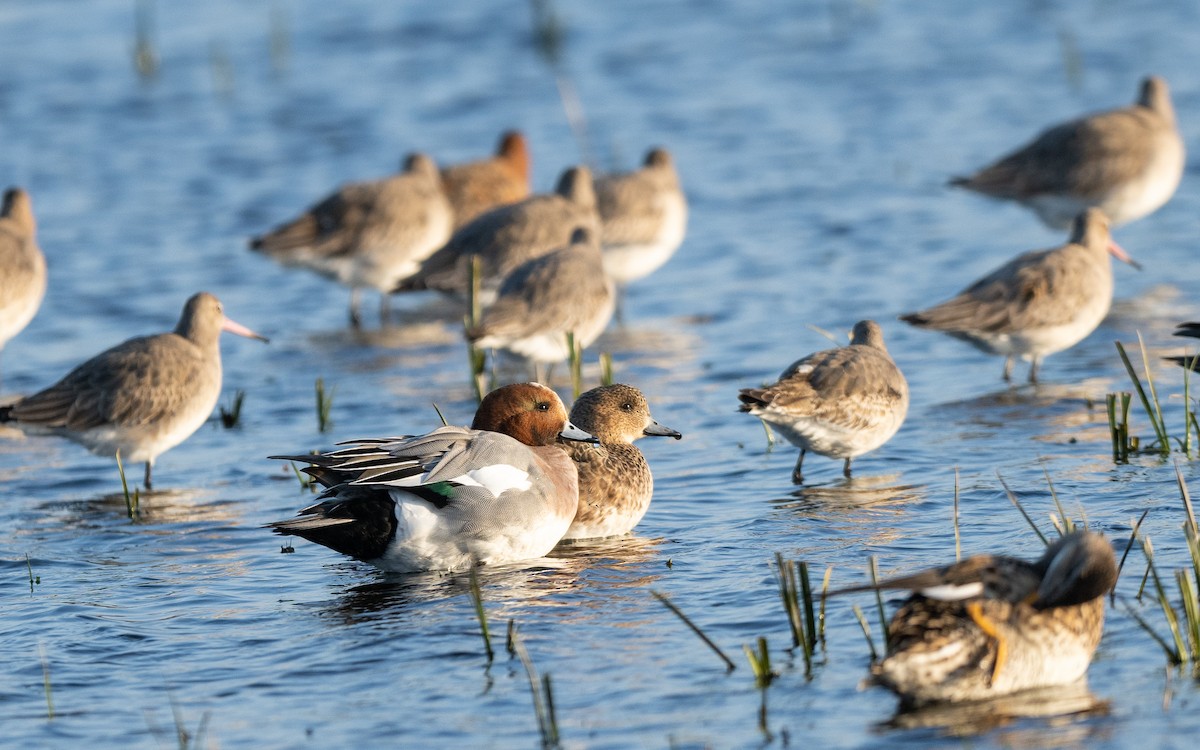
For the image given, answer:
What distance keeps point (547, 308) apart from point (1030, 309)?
309cm

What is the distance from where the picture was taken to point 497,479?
733 cm

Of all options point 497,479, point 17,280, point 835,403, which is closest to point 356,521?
point 497,479

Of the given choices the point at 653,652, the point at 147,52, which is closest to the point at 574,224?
the point at 653,652

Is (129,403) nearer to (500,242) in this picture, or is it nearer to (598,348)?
(598,348)

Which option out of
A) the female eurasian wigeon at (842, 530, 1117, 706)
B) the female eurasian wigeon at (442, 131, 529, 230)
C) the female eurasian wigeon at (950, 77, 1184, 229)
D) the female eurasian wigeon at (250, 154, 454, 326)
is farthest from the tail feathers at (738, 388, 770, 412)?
the female eurasian wigeon at (442, 131, 529, 230)

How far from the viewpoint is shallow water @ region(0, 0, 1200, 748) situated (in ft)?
19.4

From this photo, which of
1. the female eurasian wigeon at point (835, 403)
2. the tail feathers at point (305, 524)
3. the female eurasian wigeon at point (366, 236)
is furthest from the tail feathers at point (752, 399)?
the female eurasian wigeon at point (366, 236)

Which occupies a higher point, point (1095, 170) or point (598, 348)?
point (1095, 170)

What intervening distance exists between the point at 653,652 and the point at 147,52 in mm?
19864

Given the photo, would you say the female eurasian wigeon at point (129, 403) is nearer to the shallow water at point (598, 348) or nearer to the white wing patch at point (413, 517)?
the shallow water at point (598, 348)

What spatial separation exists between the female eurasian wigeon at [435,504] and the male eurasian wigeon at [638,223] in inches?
280

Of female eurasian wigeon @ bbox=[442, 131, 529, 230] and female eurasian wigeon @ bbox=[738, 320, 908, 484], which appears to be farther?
female eurasian wigeon @ bbox=[442, 131, 529, 230]

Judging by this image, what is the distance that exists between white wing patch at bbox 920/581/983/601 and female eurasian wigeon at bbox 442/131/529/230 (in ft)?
37.4

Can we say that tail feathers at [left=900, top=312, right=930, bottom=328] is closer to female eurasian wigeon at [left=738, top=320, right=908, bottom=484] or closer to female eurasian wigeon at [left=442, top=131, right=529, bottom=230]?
female eurasian wigeon at [left=738, top=320, right=908, bottom=484]
